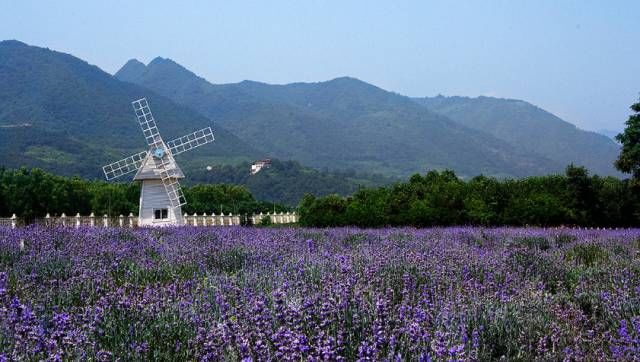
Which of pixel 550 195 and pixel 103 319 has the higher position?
pixel 550 195

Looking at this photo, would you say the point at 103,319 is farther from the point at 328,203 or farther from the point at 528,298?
the point at 328,203

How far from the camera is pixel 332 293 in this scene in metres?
5.44

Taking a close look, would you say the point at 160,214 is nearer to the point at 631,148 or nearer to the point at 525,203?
the point at 525,203

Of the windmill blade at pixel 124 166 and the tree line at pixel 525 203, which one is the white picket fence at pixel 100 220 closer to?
the windmill blade at pixel 124 166

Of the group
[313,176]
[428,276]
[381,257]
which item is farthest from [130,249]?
[313,176]

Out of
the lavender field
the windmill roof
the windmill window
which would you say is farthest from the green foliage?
the lavender field

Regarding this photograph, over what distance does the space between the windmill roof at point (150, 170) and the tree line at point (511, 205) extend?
28.0ft

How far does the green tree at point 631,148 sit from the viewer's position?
25.8 meters

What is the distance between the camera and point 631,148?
86.7 ft

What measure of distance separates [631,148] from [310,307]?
24849 millimetres

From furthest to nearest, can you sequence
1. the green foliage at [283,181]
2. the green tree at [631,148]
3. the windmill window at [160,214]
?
the green foliage at [283,181] → the windmill window at [160,214] → the green tree at [631,148]

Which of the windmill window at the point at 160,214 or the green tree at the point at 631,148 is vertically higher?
the green tree at the point at 631,148

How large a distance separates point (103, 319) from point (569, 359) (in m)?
3.37

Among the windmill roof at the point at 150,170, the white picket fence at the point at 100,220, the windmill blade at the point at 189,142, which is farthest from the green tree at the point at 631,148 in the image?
the windmill blade at the point at 189,142
